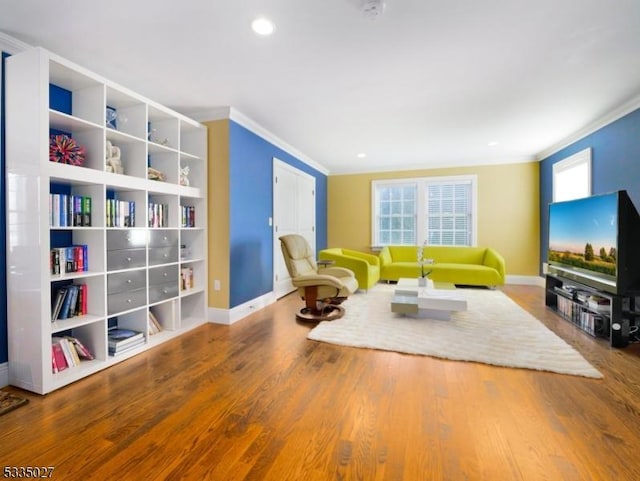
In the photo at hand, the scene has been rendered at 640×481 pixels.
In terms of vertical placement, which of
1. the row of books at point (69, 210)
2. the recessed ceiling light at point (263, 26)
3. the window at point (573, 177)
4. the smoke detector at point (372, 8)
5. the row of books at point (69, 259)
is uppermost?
the recessed ceiling light at point (263, 26)

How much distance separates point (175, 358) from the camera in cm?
249

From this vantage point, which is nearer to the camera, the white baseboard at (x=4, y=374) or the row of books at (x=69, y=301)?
the white baseboard at (x=4, y=374)

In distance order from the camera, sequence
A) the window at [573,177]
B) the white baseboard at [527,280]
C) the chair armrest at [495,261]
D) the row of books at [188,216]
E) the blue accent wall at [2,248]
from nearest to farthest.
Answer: the blue accent wall at [2,248]
the row of books at [188,216]
the window at [573,177]
the chair armrest at [495,261]
the white baseboard at [527,280]

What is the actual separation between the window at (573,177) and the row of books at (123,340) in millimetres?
5438

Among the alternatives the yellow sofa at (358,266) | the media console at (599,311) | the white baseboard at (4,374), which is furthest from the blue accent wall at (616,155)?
the white baseboard at (4,374)

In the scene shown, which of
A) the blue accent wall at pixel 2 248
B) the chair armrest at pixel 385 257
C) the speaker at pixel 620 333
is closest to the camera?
the blue accent wall at pixel 2 248

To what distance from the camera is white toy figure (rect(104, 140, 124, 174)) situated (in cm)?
247

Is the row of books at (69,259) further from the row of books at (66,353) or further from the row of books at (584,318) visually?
the row of books at (584,318)

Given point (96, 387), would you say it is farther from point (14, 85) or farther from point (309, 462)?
point (14, 85)

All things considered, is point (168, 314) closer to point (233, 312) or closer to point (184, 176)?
point (233, 312)

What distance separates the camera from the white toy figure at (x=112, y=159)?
2.47m

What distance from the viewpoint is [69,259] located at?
7.43 feet

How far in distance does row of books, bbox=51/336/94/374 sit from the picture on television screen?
4.43 metres

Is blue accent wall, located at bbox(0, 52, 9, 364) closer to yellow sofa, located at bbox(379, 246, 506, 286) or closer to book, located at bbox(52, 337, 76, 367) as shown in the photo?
book, located at bbox(52, 337, 76, 367)
